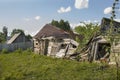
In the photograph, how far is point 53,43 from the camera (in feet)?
92.4

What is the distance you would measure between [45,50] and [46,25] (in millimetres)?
5509

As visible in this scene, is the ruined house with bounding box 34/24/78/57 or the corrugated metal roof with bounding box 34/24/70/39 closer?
the ruined house with bounding box 34/24/78/57

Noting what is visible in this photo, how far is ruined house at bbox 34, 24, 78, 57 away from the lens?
2528cm

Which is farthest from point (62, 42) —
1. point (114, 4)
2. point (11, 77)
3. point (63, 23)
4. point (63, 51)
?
point (63, 23)

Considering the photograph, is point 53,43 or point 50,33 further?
point 50,33

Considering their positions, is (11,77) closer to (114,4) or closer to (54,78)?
(54,78)

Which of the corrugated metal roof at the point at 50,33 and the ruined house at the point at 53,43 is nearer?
the ruined house at the point at 53,43

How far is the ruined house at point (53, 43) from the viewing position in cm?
2528

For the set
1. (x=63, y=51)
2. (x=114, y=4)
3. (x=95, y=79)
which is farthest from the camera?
(x=63, y=51)

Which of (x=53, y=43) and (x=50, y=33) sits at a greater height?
(x=50, y=33)

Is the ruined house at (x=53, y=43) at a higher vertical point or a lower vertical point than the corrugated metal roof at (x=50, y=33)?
lower

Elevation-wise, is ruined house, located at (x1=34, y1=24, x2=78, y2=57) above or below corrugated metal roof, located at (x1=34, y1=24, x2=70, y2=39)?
below

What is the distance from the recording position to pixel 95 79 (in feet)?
43.2

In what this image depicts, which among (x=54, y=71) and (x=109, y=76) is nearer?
(x=109, y=76)
